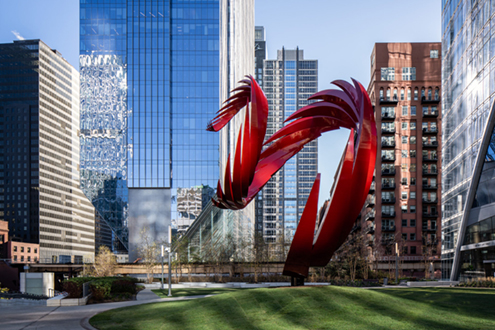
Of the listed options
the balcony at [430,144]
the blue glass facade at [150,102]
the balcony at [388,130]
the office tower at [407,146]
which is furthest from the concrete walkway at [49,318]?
the balcony at [430,144]

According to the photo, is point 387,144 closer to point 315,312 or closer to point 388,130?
point 388,130

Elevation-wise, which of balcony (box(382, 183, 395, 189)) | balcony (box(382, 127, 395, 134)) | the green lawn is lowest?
the green lawn

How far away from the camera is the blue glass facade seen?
8594 centimetres

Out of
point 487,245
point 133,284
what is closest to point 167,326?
point 133,284

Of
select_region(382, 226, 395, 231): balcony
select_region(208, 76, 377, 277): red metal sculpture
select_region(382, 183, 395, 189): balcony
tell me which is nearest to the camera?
select_region(208, 76, 377, 277): red metal sculpture

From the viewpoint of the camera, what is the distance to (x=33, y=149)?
524 ft

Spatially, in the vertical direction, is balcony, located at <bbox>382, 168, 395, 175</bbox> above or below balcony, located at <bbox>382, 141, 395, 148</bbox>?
below

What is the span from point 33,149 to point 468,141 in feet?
468

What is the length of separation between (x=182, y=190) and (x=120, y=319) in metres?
64.8

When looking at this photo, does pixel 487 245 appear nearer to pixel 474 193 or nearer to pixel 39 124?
pixel 474 193

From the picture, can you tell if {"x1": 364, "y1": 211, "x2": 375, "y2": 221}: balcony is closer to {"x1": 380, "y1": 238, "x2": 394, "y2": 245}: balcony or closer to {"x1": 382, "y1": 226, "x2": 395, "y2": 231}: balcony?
{"x1": 382, "y1": 226, "x2": 395, "y2": 231}: balcony

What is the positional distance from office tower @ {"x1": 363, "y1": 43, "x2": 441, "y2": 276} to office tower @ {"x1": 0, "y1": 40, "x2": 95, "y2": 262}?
102 m

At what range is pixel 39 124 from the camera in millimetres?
159750

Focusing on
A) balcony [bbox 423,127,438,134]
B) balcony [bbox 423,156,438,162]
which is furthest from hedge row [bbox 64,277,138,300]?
balcony [bbox 423,127,438,134]
